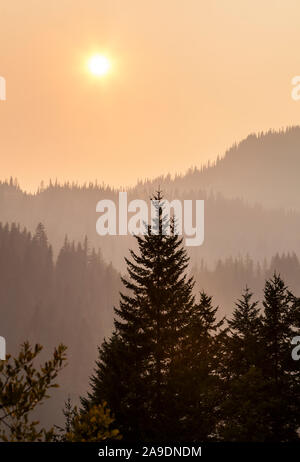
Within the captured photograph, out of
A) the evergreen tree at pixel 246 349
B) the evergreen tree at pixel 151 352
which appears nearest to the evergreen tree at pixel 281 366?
the evergreen tree at pixel 246 349

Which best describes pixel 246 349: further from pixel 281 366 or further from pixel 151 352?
pixel 151 352

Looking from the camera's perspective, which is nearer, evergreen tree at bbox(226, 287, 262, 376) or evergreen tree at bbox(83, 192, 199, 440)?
evergreen tree at bbox(83, 192, 199, 440)

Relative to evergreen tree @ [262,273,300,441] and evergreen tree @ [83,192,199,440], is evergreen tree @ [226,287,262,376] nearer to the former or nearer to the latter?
evergreen tree @ [262,273,300,441]

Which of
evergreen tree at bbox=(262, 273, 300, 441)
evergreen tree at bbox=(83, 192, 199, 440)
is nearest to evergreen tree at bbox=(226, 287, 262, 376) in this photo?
evergreen tree at bbox=(262, 273, 300, 441)

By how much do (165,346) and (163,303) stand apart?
230cm

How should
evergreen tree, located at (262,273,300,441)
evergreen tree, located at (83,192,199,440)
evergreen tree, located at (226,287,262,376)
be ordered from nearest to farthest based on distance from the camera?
1. evergreen tree, located at (83,192,199,440)
2. evergreen tree, located at (262,273,300,441)
3. evergreen tree, located at (226,287,262,376)

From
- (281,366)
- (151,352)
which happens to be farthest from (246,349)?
(151,352)

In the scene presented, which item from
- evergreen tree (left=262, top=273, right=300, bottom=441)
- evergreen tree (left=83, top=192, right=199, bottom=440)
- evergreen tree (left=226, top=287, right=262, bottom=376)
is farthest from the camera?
evergreen tree (left=226, top=287, right=262, bottom=376)

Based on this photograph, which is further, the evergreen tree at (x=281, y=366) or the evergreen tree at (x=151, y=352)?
the evergreen tree at (x=281, y=366)

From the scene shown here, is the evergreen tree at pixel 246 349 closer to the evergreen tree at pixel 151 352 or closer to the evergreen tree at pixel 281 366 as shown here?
the evergreen tree at pixel 281 366

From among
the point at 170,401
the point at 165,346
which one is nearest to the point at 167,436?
the point at 170,401

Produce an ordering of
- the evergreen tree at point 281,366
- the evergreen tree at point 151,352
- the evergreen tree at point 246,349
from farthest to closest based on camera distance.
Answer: the evergreen tree at point 246,349, the evergreen tree at point 281,366, the evergreen tree at point 151,352

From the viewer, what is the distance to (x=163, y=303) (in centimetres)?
Answer: 2917
